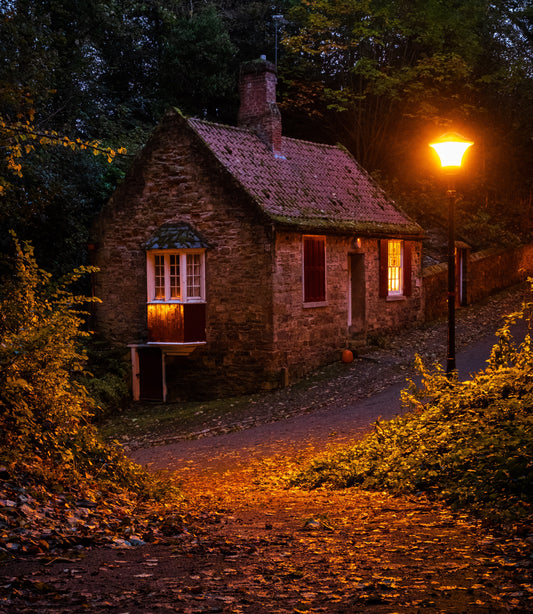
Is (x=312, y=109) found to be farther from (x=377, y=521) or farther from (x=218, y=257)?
(x=377, y=521)

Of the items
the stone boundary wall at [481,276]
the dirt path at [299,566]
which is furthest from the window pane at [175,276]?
the dirt path at [299,566]

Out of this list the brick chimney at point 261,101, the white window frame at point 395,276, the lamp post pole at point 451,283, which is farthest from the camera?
the white window frame at point 395,276

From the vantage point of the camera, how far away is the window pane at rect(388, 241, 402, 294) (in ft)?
82.8

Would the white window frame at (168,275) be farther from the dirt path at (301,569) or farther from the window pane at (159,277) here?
the dirt path at (301,569)

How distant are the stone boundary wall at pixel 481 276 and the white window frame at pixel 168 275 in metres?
9.58

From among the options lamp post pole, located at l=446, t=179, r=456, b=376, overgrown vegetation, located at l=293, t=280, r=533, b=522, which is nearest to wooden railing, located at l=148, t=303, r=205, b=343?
lamp post pole, located at l=446, t=179, r=456, b=376

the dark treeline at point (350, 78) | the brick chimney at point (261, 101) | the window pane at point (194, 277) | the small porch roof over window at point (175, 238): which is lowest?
the window pane at point (194, 277)

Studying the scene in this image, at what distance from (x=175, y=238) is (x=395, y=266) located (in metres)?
8.40

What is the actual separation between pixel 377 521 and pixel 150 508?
8.57ft

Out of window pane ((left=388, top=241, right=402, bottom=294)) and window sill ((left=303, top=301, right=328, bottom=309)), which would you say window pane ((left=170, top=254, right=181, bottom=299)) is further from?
window pane ((left=388, top=241, right=402, bottom=294))

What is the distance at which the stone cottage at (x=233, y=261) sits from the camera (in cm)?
2022

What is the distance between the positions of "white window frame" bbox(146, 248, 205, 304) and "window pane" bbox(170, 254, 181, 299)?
81mm

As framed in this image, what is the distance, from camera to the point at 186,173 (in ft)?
69.4

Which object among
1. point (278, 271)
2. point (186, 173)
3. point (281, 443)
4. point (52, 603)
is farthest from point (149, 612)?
point (186, 173)
